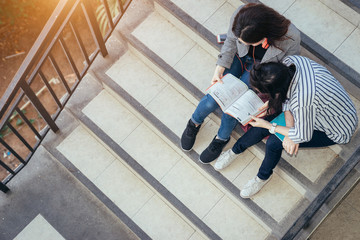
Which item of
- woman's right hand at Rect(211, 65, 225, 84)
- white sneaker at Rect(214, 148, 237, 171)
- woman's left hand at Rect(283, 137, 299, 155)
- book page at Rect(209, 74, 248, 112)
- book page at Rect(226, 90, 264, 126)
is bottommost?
white sneaker at Rect(214, 148, 237, 171)

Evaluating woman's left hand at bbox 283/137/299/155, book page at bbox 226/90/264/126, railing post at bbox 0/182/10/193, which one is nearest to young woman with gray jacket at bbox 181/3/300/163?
book page at bbox 226/90/264/126

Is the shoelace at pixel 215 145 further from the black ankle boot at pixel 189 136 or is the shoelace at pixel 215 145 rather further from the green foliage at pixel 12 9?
the green foliage at pixel 12 9

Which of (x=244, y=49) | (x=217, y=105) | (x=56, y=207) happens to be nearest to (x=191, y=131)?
(x=217, y=105)

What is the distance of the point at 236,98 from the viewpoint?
3.32m

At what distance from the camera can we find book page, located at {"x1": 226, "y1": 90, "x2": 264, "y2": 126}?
3.21 metres

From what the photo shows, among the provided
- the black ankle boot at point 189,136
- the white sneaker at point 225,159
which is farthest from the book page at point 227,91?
the white sneaker at point 225,159

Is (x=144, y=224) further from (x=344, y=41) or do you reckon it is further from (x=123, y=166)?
(x=344, y=41)

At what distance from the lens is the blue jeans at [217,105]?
3.41 metres

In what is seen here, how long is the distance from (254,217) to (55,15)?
7.51 feet

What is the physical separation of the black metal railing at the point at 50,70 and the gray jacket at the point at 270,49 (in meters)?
1.06

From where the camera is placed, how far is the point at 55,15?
10.1 ft

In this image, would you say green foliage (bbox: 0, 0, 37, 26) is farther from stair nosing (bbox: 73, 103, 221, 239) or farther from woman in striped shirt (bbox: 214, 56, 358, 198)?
woman in striped shirt (bbox: 214, 56, 358, 198)

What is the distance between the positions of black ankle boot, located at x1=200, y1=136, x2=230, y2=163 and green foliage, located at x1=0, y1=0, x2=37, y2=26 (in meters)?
3.27

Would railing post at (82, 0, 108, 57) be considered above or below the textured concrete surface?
above
